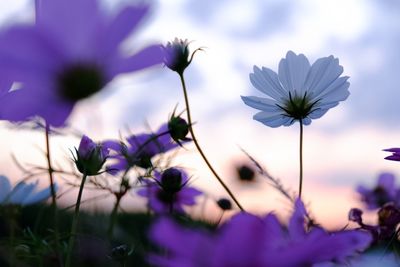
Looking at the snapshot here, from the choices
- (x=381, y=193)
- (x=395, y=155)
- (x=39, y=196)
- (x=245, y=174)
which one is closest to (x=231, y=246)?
(x=395, y=155)

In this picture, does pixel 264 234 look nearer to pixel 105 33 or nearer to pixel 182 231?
pixel 182 231

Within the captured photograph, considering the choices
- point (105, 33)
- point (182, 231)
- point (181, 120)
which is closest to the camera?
point (182, 231)

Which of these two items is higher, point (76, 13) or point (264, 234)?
point (76, 13)

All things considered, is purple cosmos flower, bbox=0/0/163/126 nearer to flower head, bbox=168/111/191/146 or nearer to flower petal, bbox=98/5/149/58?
flower petal, bbox=98/5/149/58

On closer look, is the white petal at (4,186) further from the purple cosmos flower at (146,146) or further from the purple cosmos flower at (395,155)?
the purple cosmos flower at (395,155)

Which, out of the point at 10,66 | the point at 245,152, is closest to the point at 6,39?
the point at 10,66

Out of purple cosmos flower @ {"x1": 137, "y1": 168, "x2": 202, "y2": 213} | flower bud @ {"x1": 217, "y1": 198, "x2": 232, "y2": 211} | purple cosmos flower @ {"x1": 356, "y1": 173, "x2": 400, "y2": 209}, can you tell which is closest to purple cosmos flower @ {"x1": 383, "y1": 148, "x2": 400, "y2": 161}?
purple cosmos flower @ {"x1": 137, "y1": 168, "x2": 202, "y2": 213}

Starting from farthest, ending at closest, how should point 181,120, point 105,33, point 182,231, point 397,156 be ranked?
point 181,120 → point 397,156 → point 105,33 → point 182,231

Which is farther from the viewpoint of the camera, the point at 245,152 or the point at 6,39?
the point at 245,152
